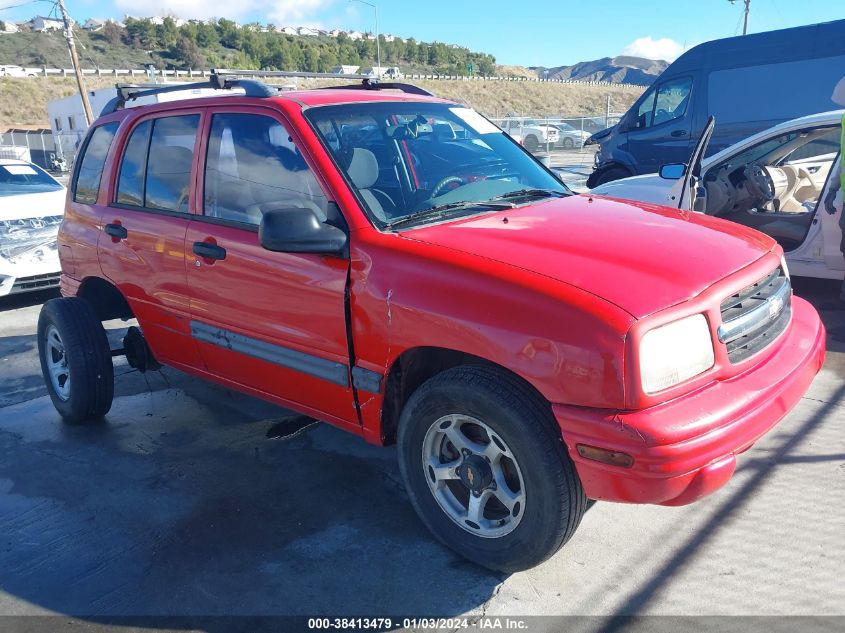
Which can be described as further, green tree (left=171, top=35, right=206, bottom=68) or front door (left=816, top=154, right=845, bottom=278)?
green tree (left=171, top=35, right=206, bottom=68)

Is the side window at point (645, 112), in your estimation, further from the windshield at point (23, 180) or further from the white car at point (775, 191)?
the windshield at point (23, 180)

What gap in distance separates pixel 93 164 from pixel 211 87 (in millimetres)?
1262

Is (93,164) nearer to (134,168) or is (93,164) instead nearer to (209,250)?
(134,168)

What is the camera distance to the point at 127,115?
4199 mm

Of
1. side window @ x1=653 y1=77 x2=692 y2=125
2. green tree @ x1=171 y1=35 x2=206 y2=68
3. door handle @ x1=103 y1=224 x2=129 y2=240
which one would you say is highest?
green tree @ x1=171 y1=35 x2=206 y2=68

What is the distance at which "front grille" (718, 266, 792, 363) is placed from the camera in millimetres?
2479

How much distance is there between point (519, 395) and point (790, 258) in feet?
14.7

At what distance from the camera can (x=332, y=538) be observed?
3049 mm

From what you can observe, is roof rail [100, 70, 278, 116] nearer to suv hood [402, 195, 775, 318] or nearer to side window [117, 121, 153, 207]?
side window [117, 121, 153, 207]

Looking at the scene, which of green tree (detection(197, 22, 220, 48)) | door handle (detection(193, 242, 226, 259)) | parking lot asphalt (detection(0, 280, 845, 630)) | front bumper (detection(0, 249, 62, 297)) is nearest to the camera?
parking lot asphalt (detection(0, 280, 845, 630))

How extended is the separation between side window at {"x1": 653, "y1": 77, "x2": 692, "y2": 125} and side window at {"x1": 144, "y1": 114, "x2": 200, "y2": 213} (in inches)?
356

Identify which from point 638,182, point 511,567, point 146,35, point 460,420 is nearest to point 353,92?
point 460,420

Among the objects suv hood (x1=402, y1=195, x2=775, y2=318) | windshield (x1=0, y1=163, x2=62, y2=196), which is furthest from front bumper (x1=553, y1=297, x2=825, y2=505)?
windshield (x1=0, y1=163, x2=62, y2=196)

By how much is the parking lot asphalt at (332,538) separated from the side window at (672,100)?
761cm
